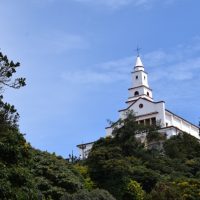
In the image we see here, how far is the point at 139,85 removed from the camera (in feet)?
215

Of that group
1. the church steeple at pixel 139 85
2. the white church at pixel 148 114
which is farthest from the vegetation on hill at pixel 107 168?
the church steeple at pixel 139 85

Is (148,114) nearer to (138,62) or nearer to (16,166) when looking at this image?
(138,62)

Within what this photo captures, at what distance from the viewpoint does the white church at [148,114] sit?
190 ft

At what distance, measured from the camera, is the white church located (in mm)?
58025

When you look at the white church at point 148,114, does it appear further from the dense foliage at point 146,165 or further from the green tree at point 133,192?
the green tree at point 133,192

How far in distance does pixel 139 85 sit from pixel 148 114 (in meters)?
6.35

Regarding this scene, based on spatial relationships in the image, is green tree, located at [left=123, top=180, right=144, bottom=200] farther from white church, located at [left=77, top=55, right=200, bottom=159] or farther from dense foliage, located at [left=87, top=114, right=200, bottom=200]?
white church, located at [left=77, top=55, right=200, bottom=159]

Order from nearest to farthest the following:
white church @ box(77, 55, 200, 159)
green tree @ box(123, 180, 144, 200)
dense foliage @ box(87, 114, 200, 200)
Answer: green tree @ box(123, 180, 144, 200)
dense foliage @ box(87, 114, 200, 200)
white church @ box(77, 55, 200, 159)

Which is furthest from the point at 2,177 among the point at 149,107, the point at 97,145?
the point at 149,107

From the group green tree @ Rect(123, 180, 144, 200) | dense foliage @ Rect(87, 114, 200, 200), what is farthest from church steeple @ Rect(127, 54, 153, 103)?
green tree @ Rect(123, 180, 144, 200)

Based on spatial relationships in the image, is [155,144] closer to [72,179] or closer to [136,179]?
[136,179]

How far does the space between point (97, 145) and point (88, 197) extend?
857 inches

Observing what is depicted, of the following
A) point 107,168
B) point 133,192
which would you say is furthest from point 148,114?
point 133,192

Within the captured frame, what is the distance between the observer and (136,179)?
36125 mm
